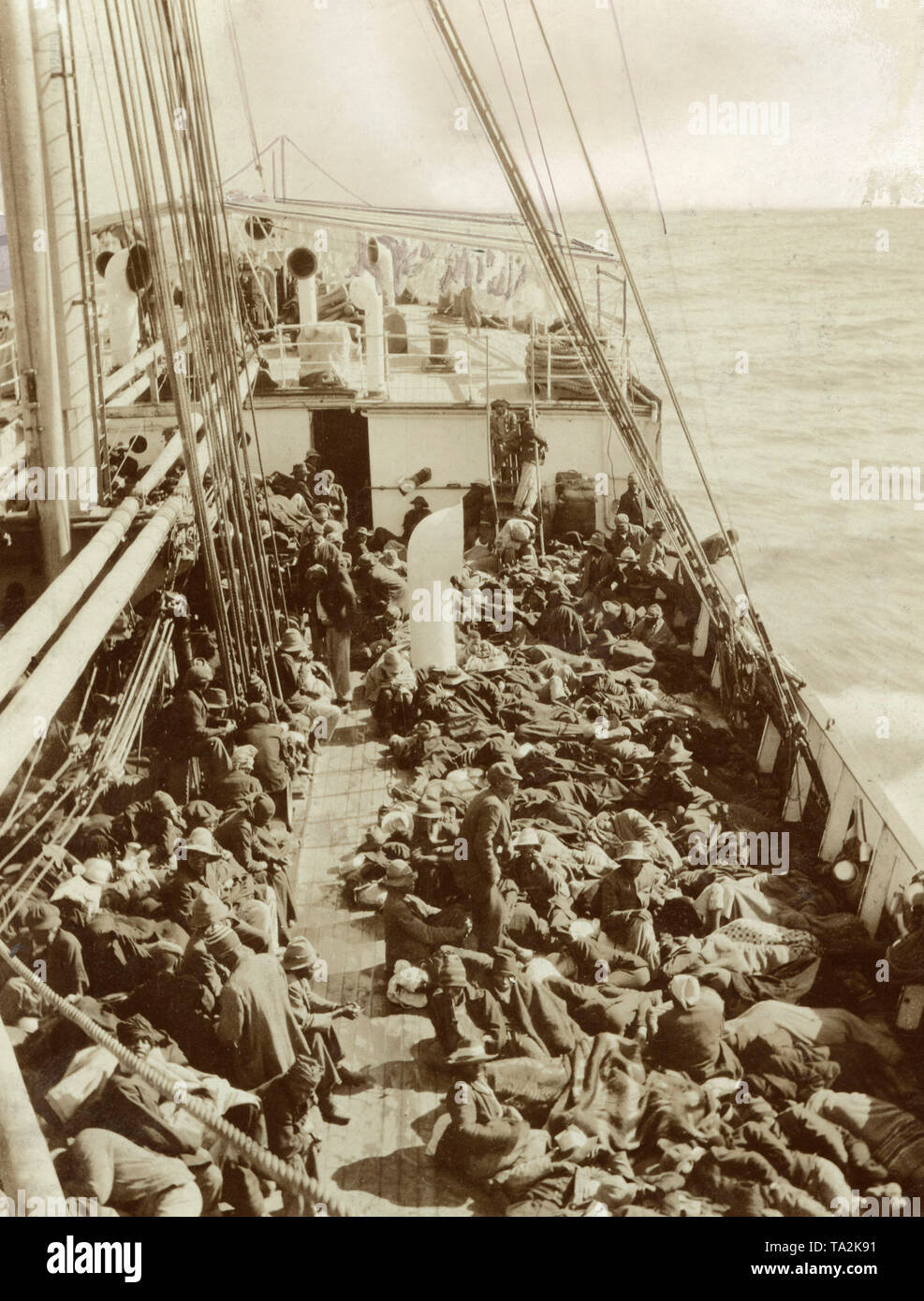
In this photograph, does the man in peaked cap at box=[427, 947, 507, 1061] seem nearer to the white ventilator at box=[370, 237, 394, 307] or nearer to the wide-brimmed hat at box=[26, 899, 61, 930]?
the wide-brimmed hat at box=[26, 899, 61, 930]

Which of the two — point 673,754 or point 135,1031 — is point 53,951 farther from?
point 673,754

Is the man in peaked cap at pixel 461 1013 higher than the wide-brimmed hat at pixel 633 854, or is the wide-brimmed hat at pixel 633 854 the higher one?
the wide-brimmed hat at pixel 633 854

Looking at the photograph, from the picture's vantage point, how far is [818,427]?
83.2 feet

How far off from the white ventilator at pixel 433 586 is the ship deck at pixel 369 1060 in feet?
3.55

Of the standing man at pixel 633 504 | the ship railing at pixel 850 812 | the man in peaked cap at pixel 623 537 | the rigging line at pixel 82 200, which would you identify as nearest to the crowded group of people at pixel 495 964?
the ship railing at pixel 850 812

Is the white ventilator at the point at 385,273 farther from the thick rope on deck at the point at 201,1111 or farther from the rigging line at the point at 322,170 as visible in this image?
the thick rope on deck at the point at 201,1111

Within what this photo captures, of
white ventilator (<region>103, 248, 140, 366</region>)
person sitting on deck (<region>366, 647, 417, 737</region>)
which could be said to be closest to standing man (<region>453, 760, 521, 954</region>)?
person sitting on deck (<region>366, 647, 417, 737</region>)

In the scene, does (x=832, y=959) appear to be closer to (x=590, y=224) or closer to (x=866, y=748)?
(x=866, y=748)

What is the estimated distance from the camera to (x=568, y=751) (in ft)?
21.6

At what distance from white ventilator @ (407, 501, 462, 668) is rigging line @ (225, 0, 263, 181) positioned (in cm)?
369

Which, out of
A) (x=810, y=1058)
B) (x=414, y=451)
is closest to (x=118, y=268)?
(x=414, y=451)

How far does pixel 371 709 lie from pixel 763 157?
5.27m

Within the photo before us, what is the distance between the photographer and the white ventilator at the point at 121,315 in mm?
11188

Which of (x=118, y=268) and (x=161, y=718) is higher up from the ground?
(x=118, y=268)
